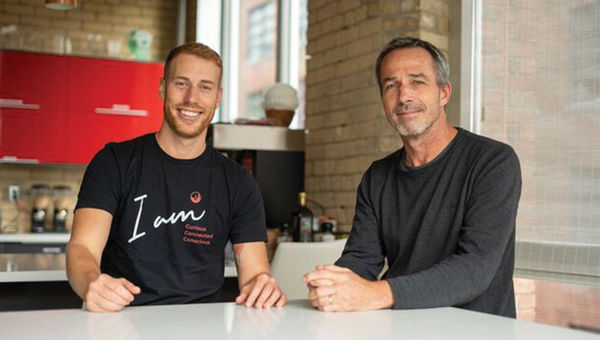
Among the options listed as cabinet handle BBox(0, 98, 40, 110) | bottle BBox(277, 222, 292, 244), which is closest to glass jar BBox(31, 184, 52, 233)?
cabinet handle BBox(0, 98, 40, 110)

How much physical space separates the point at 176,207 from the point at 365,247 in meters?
0.58

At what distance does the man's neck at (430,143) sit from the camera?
218 cm

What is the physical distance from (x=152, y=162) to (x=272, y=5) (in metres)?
3.90

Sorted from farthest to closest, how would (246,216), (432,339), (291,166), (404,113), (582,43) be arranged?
1. (291,166)
2. (582,43)
3. (246,216)
4. (404,113)
5. (432,339)

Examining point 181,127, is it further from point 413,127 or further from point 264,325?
point 264,325

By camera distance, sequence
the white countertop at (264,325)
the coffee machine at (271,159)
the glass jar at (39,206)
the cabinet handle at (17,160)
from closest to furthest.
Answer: the white countertop at (264,325)
the coffee machine at (271,159)
the cabinet handle at (17,160)
the glass jar at (39,206)

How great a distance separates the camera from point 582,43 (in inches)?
110

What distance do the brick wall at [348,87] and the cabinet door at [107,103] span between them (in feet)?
7.25

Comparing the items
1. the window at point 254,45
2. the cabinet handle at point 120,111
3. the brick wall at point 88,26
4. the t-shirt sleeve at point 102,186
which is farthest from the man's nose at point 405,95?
the brick wall at point 88,26

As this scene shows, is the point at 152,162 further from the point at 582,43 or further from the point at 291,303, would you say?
the point at 582,43

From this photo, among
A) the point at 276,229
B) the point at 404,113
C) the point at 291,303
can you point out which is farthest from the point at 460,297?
the point at 276,229

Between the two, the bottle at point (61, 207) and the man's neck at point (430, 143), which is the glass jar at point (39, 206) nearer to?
the bottle at point (61, 207)

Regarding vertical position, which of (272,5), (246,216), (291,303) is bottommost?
(291,303)

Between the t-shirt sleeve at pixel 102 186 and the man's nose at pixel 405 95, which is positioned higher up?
the man's nose at pixel 405 95
